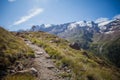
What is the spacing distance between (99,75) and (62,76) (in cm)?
349

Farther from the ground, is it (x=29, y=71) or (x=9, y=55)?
(x=9, y=55)

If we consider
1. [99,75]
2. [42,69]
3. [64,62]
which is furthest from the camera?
[64,62]

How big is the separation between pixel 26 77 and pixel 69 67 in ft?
17.3

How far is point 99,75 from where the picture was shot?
15148 mm

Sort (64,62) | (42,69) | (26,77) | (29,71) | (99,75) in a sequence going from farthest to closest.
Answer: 1. (64,62)
2. (42,69)
3. (99,75)
4. (29,71)
5. (26,77)

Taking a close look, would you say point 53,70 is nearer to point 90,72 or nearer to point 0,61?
point 90,72

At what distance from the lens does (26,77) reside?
13.2 meters

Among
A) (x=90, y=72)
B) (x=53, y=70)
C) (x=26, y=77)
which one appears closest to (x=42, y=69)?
(x=53, y=70)

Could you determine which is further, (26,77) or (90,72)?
(90,72)

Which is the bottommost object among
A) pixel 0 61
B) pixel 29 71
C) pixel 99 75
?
pixel 99 75

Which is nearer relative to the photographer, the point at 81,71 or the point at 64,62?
the point at 81,71

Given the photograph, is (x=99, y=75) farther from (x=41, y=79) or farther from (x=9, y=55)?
(x=9, y=55)

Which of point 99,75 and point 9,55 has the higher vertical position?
point 9,55

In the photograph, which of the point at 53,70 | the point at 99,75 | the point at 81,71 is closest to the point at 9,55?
the point at 53,70
